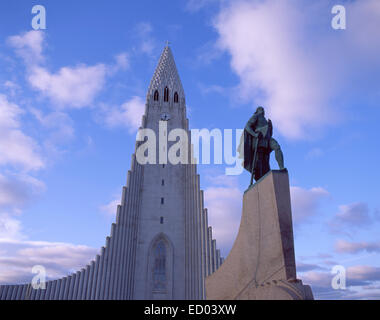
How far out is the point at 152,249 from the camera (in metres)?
28.5

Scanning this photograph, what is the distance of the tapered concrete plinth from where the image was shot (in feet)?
24.1

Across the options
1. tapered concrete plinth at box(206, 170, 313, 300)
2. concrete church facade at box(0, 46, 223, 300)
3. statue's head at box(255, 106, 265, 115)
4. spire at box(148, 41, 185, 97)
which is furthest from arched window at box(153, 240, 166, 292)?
statue's head at box(255, 106, 265, 115)

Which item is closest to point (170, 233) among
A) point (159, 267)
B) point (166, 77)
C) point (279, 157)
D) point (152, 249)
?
point (152, 249)

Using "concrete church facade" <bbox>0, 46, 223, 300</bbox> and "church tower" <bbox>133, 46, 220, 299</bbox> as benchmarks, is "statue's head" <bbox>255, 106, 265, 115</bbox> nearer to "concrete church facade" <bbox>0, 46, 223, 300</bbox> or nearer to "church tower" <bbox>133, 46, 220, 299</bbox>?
"concrete church facade" <bbox>0, 46, 223, 300</bbox>

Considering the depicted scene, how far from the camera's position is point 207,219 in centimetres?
2845

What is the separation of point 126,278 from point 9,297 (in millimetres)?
9108

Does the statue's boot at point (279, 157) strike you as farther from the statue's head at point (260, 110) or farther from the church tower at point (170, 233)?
the church tower at point (170, 233)

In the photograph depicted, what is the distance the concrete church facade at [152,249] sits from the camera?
26281 mm

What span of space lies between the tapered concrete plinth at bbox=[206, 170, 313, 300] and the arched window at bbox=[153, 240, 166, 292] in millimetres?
18586

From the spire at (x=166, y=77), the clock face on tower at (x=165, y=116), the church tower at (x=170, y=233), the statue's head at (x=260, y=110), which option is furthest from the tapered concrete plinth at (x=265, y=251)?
the spire at (x=166, y=77)

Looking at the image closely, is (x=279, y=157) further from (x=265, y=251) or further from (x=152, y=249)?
(x=152, y=249)

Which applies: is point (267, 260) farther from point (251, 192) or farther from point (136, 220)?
point (136, 220)

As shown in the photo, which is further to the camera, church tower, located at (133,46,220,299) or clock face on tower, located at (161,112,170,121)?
clock face on tower, located at (161,112,170,121)

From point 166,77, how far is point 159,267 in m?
20.1
